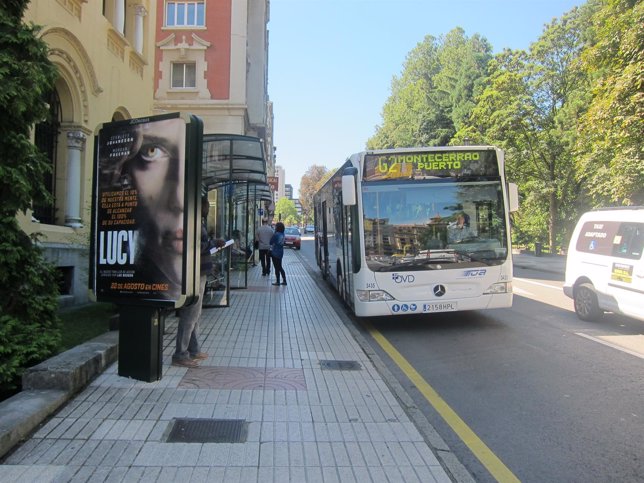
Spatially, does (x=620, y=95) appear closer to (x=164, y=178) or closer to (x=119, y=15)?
(x=119, y=15)

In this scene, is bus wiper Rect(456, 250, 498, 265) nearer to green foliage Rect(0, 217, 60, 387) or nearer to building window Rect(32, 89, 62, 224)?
green foliage Rect(0, 217, 60, 387)

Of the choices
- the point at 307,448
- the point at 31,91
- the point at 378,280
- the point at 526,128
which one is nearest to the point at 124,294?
the point at 31,91

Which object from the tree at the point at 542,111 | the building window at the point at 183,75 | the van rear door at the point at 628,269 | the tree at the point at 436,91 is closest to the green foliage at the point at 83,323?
the van rear door at the point at 628,269

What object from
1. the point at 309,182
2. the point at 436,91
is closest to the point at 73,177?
the point at 436,91

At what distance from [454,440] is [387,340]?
3.91m

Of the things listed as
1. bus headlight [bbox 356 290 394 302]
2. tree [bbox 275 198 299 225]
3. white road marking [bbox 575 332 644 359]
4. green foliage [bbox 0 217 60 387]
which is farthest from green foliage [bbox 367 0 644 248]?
tree [bbox 275 198 299 225]

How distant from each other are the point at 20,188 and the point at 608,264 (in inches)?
356

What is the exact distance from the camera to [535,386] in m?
5.68

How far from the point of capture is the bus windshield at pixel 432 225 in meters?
8.38

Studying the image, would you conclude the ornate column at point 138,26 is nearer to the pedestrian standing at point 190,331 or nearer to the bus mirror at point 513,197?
the pedestrian standing at point 190,331

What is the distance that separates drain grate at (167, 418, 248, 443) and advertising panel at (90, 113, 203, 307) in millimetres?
1124

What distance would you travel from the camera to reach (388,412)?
181 inches

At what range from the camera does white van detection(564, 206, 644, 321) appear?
27.6 feet

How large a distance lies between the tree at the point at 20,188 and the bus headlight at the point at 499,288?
6422 mm
